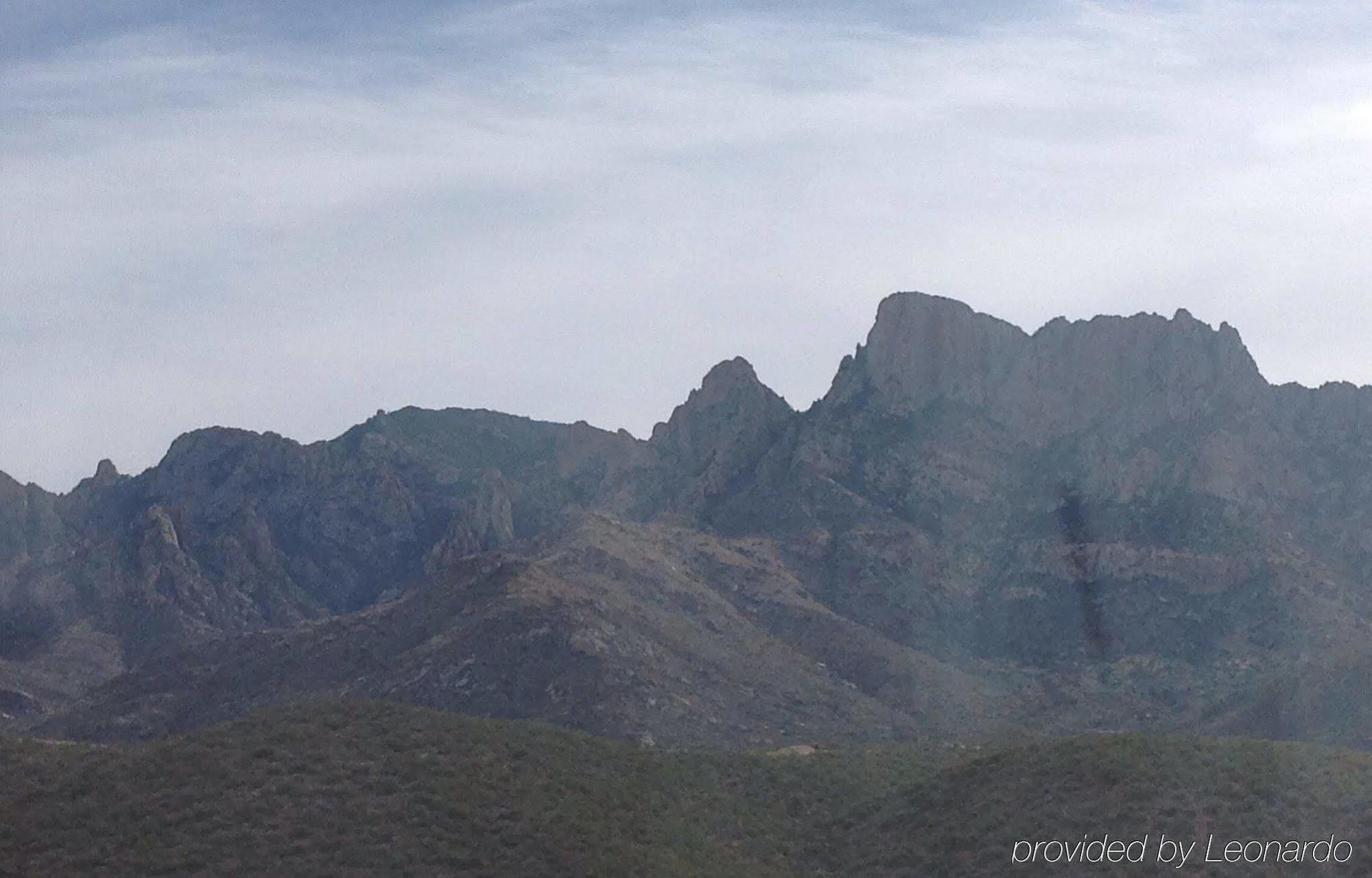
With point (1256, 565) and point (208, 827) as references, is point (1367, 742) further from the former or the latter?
point (208, 827)

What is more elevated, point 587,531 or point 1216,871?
point 587,531

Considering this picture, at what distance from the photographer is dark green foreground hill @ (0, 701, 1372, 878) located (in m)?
85.3

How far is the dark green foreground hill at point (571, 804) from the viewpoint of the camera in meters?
85.3

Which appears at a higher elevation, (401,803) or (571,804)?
(401,803)

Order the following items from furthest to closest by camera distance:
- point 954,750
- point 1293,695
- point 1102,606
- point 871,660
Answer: point 1102,606
point 871,660
point 1293,695
point 954,750

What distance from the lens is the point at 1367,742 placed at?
134 metres

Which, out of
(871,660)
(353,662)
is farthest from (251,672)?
(871,660)

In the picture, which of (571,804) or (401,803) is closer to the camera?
(401,803)

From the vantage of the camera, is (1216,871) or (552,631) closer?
(1216,871)

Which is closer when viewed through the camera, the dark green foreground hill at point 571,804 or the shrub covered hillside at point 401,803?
the shrub covered hillside at point 401,803

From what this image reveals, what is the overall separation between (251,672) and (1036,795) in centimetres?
10342

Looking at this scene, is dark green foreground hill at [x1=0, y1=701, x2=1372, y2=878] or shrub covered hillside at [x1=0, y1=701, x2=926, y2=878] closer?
shrub covered hillside at [x1=0, y1=701, x2=926, y2=878]

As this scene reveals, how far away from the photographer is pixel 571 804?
93.8 metres

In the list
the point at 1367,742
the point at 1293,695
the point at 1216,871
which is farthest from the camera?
the point at 1293,695
